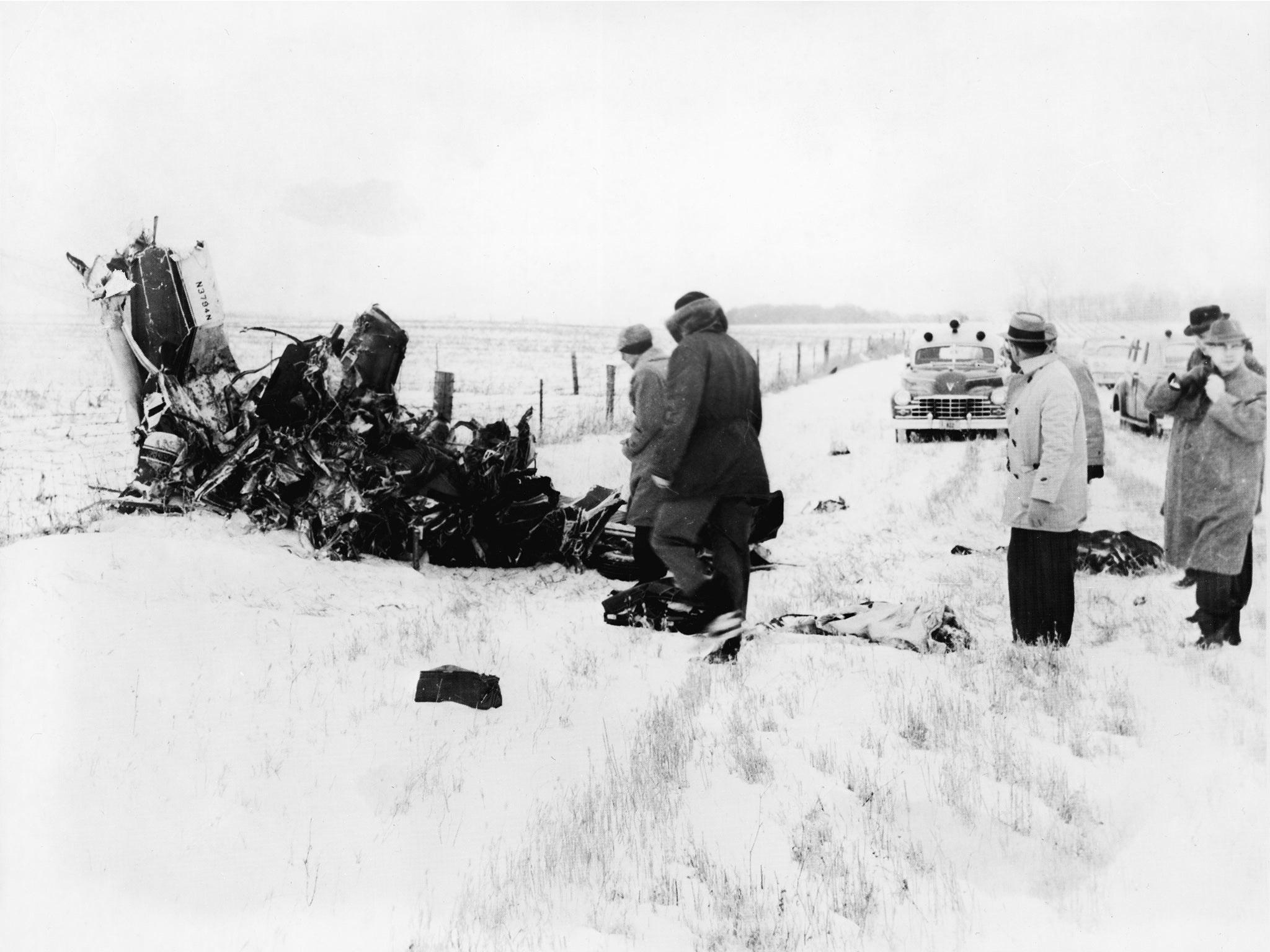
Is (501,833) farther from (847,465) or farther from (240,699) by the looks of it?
(847,465)

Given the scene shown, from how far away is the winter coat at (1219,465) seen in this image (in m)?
3.96

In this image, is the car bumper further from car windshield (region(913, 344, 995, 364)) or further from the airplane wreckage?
the airplane wreckage

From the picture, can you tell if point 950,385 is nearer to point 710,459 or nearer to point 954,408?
point 954,408

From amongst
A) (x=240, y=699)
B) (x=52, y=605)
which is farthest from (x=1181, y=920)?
(x=52, y=605)

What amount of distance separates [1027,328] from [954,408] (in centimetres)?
460

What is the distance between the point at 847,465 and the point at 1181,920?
12.9ft

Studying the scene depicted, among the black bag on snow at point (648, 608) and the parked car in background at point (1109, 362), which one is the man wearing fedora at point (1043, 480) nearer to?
the black bag on snow at point (648, 608)

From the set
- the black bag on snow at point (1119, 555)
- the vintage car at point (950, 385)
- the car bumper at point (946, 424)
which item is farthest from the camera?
the vintage car at point (950, 385)

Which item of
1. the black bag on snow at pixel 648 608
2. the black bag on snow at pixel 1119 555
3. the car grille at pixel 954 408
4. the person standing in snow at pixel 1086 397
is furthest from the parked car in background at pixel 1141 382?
the black bag on snow at pixel 648 608

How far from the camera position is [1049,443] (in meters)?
3.82

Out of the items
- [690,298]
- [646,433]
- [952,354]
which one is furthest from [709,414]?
[952,354]

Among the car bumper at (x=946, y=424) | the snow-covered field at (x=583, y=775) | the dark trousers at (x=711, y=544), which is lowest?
the snow-covered field at (x=583, y=775)

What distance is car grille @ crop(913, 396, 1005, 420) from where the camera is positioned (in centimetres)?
819

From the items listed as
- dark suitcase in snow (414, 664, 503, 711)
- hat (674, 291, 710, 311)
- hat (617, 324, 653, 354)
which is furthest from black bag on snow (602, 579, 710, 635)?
hat (674, 291, 710, 311)
